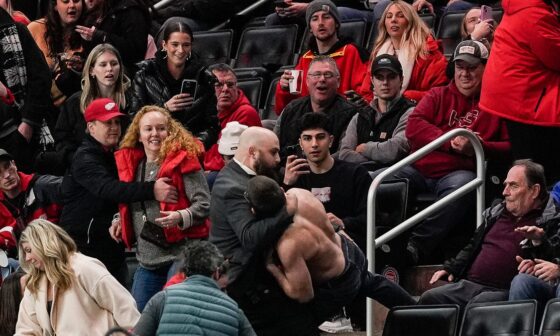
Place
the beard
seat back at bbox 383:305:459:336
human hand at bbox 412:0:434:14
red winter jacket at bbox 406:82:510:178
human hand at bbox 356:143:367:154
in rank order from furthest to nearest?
human hand at bbox 412:0:434:14
human hand at bbox 356:143:367:154
red winter jacket at bbox 406:82:510:178
the beard
seat back at bbox 383:305:459:336

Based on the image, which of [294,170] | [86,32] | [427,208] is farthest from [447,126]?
[86,32]

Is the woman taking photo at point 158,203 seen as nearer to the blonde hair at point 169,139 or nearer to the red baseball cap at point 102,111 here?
the blonde hair at point 169,139

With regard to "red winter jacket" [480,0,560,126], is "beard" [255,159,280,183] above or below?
below

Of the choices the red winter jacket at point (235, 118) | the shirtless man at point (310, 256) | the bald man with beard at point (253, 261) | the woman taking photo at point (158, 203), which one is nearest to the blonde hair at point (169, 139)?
the woman taking photo at point (158, 203)

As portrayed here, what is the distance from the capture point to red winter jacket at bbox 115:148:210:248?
436 inches

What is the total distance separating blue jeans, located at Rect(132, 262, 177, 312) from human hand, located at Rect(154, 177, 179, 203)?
1.35 ft

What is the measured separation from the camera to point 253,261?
9.70m

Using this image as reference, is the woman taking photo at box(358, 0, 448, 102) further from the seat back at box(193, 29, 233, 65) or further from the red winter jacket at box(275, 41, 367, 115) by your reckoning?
the seat back at box(193, 29, 233, 65)

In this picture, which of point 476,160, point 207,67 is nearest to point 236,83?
point 207,67

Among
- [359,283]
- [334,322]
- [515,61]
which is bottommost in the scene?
[334,322]

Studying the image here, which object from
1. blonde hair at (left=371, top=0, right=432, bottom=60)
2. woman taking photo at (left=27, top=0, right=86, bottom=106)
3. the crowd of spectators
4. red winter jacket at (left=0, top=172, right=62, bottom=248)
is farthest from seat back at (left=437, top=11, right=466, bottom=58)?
red winter jacket at (left=0, top=172, right=62, bottom=248)

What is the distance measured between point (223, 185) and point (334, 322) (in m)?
1.45

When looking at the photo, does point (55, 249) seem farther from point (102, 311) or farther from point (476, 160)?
point (476, 160)

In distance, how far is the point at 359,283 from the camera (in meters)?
10.0
